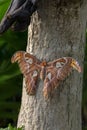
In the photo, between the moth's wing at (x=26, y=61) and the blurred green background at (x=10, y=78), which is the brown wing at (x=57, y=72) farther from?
the blurred green background at (x=10, y=78)

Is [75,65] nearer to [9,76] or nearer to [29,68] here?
[29,68]

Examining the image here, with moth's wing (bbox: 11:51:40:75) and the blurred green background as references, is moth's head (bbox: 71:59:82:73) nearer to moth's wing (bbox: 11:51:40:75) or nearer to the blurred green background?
moth's wing (bbox: 11:51:40:75)

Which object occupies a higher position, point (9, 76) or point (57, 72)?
point (9, 76)

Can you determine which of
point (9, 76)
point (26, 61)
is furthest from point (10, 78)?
point (26, 61)

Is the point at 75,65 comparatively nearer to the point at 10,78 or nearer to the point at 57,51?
the point at 57,51

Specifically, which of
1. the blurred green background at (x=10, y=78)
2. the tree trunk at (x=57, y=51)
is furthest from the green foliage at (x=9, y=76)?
the tree trunk at (x=57, y=51)

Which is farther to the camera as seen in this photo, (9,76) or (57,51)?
(9,76)

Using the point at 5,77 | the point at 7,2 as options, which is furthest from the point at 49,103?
the point at 5,77
